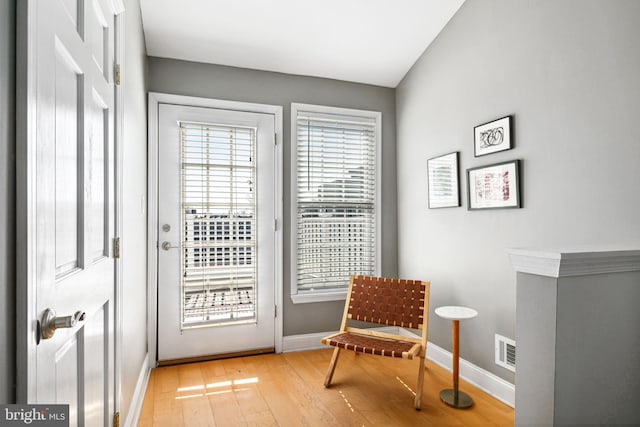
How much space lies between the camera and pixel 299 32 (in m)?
2.88

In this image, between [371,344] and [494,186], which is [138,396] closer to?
[371,344]

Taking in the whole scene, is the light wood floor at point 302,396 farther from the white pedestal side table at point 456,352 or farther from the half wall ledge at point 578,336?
the half wall ledge at point 578,336

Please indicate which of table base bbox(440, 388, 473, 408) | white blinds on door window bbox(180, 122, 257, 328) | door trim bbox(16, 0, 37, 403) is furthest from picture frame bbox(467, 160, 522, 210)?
door trim bbox(16, 0, 37, 403)

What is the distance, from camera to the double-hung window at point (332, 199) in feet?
10.8

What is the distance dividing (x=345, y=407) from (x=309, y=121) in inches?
88.6

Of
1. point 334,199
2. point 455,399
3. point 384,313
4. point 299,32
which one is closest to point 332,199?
point 334,199

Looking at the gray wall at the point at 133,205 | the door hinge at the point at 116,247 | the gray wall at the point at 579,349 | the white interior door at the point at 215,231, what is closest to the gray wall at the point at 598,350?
the gray wall at the point at 579,349

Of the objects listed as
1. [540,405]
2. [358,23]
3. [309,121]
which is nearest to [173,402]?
[540,405]

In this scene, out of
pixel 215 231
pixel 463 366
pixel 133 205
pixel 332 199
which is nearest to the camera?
pixel 133 205

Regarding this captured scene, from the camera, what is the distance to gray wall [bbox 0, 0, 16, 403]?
0.72 m

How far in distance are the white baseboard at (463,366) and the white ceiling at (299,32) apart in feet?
7.54

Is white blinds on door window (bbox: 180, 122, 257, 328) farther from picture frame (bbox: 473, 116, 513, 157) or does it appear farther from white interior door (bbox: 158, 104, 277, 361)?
picture frame (bbox: 473, 116, 513, 157)

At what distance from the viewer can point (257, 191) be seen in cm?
318

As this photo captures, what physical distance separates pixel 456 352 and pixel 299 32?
98.6 inches
